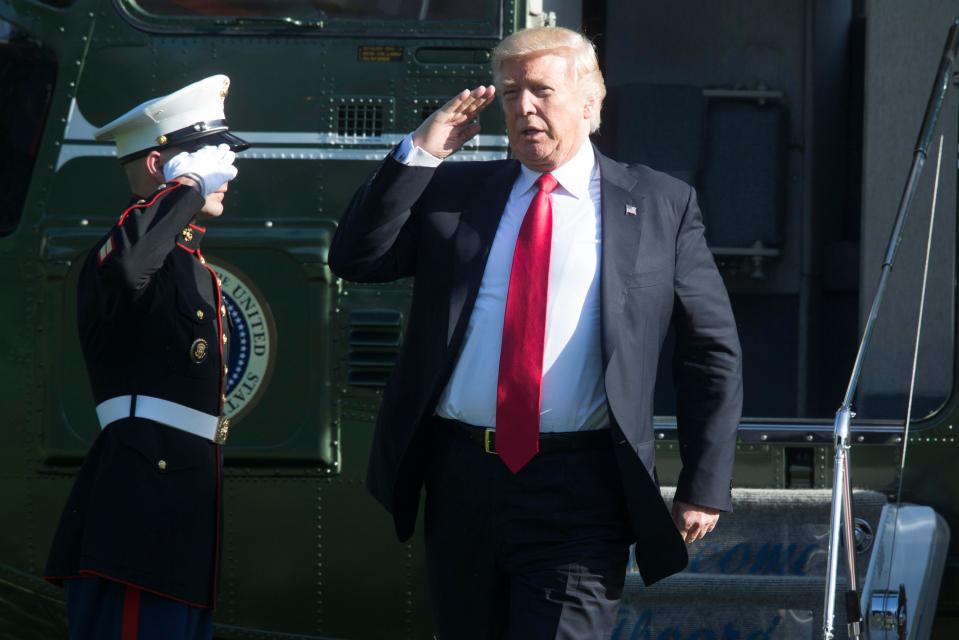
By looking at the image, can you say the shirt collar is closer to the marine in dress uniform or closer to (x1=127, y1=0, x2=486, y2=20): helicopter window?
the marine in dress uniform

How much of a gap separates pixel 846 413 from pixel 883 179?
5.66ft

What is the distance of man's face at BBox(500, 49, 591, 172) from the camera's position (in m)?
3.12

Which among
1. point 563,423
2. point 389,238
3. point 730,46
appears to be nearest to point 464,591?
point 563,423

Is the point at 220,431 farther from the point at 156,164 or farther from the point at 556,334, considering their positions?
the point at 556,334

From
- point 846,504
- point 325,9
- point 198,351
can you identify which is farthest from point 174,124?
point 846,504

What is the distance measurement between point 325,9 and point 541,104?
1.60 metres

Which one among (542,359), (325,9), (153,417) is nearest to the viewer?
(542,359)

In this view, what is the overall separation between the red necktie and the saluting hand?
0.28m

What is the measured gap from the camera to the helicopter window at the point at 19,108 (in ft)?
15.0

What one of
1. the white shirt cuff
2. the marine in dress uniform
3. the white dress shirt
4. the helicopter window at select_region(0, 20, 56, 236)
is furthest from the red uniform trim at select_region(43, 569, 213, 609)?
the helicopter window at select_region(0, 20, 56, 236)

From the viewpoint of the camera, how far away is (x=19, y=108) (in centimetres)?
462

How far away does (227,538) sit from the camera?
4402 mm

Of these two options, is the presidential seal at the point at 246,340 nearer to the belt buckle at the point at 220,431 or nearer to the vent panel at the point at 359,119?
the vent panel at the point at 359,119

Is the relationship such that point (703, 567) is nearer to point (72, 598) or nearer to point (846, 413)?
point (846, 413)
